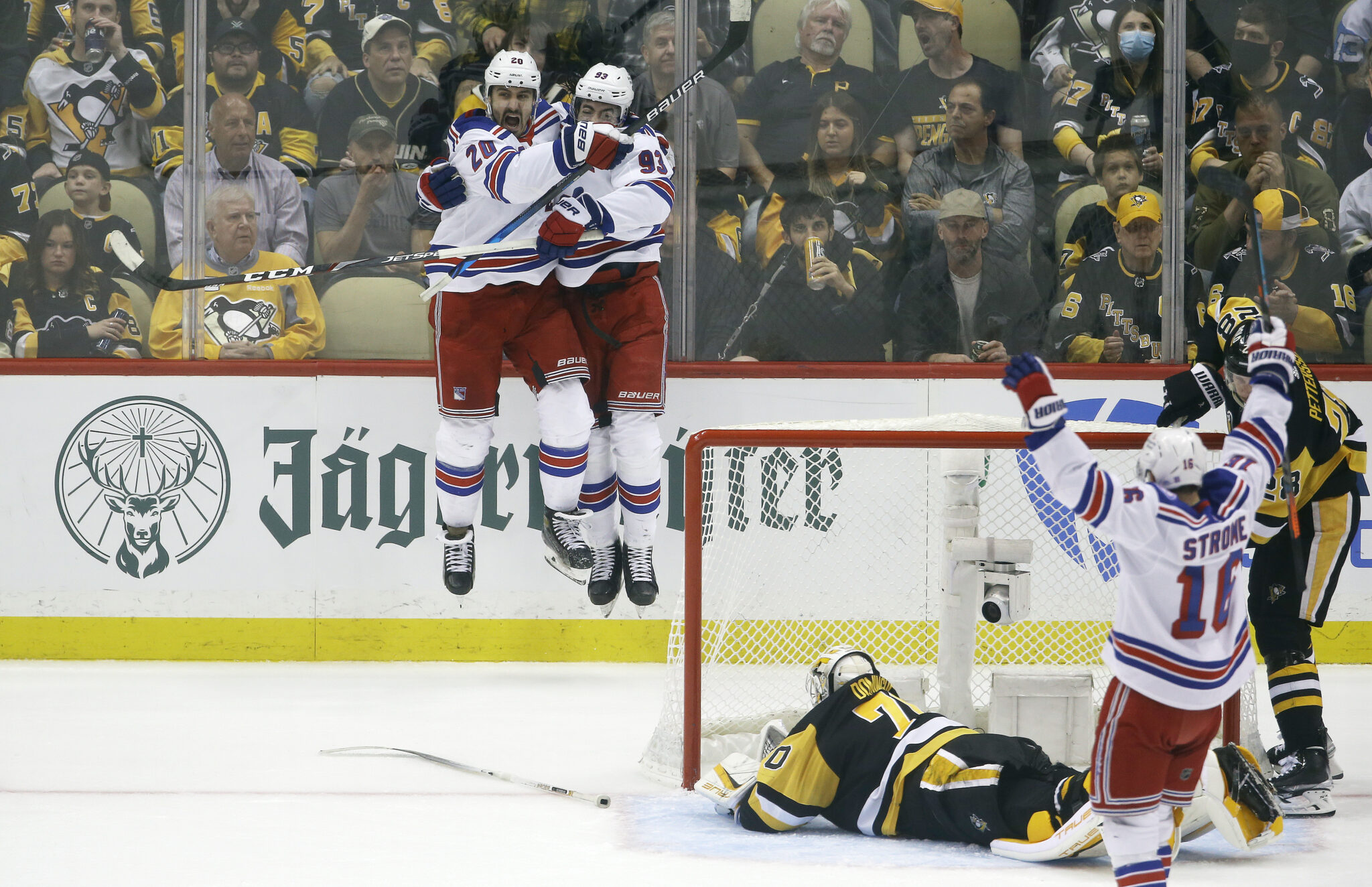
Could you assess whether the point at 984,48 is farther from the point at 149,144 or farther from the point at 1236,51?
the point at 149,144

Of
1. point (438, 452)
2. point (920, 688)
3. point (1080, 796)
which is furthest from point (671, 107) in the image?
point (1080, 796)

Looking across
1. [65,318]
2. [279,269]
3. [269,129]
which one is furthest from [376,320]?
[65,318]

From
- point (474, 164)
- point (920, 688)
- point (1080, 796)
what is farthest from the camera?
point (474, 164)

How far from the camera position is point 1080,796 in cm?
261

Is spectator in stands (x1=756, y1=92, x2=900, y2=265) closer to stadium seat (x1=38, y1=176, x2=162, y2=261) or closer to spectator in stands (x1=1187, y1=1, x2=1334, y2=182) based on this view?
spectator in stands (x1=1187, y1=1, x2=1334, y2=182)

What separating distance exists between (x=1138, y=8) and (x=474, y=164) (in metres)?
2.65

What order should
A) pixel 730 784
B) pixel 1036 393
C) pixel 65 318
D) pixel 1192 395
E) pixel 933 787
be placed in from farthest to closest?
pixel 65 318 → pixel 1192 395 → pixel 730 784 → pixel 933 787 → pixel 1036 393

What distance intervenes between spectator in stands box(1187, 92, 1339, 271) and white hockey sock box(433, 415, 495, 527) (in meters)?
2.79

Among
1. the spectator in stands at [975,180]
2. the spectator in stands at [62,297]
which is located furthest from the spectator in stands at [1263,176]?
the spectator in stands at [62,297]

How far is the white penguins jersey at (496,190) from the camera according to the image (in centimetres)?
427

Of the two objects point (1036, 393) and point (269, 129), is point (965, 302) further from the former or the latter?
point (1036, 393)

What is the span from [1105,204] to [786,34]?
1.37m

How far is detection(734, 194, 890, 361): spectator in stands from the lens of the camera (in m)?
5.24

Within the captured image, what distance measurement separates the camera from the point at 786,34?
5.26 m
